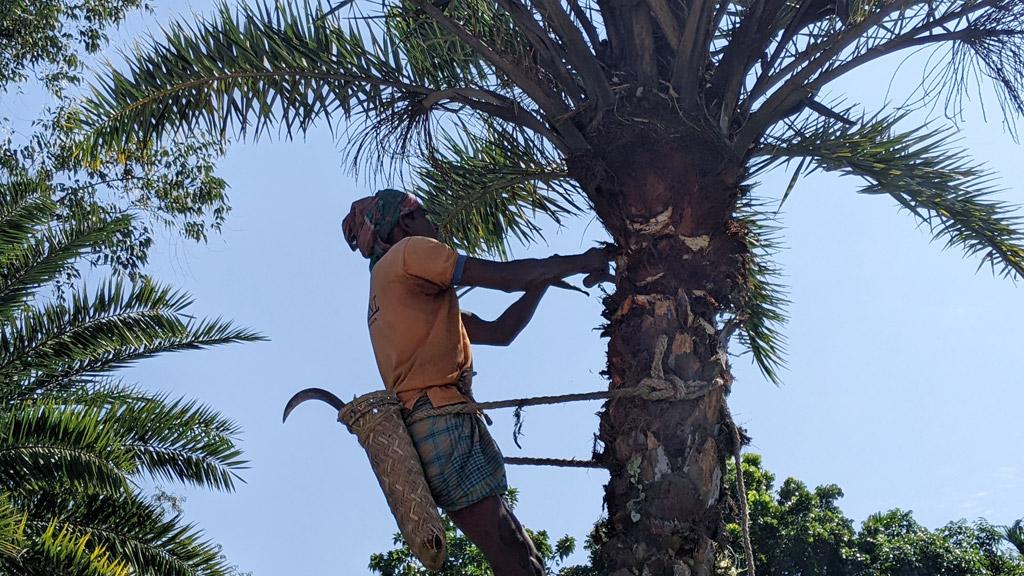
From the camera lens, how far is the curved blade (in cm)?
437

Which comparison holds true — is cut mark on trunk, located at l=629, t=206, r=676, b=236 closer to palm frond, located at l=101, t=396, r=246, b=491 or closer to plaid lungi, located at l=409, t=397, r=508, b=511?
plaid lungi, located at l=409, t=397, r=508, b=511

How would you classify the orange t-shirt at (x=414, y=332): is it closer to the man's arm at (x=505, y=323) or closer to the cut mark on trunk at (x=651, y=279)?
the man's arm at (x=505, y=323)

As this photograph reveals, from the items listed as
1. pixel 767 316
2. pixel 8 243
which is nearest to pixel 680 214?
pixel 767 316

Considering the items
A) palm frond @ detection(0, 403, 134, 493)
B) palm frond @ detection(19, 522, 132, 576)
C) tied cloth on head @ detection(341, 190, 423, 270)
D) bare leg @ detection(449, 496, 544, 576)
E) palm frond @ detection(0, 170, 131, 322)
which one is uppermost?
palm frond @ detection(0, 170, 131, 322)

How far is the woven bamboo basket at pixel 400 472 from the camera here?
400cm

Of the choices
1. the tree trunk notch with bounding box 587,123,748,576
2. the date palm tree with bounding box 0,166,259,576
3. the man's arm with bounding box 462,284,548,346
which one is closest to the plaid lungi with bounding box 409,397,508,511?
the tree trunk notch with bounding box 587,123,748,576

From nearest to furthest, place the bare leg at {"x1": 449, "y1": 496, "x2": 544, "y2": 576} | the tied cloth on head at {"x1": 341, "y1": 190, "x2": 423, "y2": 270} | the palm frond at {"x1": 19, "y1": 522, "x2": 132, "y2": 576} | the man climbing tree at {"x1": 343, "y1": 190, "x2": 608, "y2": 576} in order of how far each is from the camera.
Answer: the bare leg at {"x1": 449, "y1": 496, "x2": 544, "y2": 576}
the man climbing tree at {"x1": 343, "y1": 190, "x2": 608, "y2": 576}
the tied cloth on head at {"x1": 341, "y1": 190, "x2": 423, "y2": 270}
the palm frond at {"x1": 19, "y1": 522, "x2": 132, "y2": 576}

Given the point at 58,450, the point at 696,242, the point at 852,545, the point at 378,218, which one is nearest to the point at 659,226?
the point at 696,242

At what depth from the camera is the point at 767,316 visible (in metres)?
6.52

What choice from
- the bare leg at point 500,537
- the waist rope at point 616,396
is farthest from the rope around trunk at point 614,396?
the bare leg at point 500,537

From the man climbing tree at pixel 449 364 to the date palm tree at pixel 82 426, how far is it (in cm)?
399

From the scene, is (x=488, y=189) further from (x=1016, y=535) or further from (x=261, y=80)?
(x=1016, y=535)

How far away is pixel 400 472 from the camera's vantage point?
4074 millimetres

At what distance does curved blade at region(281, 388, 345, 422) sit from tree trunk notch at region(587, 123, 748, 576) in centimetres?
98
